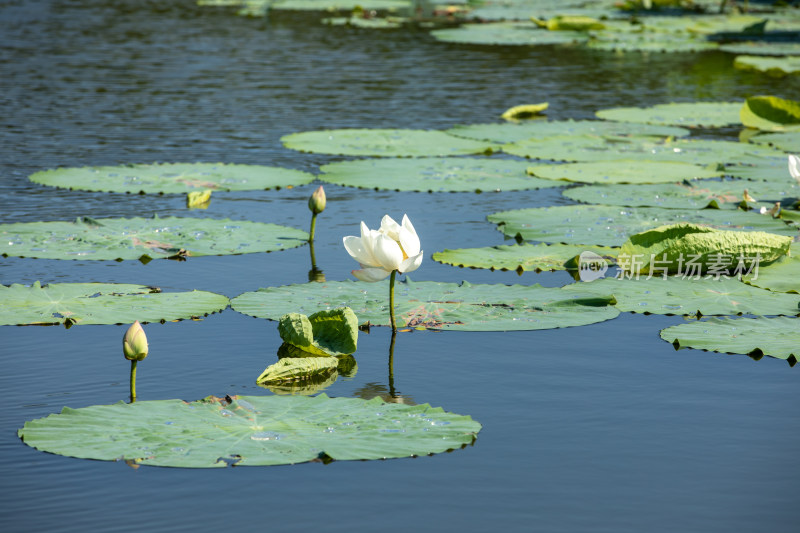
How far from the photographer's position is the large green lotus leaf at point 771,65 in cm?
1199

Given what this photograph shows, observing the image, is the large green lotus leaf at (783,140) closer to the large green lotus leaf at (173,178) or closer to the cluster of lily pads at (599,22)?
the large green lotus leaf at (173,178)

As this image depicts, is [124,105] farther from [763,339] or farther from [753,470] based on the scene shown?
[753,470]

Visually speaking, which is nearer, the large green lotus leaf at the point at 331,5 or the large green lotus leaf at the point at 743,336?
the large green lotus leaf at the point at 743,336

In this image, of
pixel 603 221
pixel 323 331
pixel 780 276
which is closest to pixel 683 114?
pixel 603 221

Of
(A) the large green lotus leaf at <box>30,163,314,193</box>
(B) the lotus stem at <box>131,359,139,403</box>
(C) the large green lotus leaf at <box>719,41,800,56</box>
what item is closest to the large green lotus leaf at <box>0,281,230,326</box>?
(B) the lotus stem at <box>131,359,139,403</box>

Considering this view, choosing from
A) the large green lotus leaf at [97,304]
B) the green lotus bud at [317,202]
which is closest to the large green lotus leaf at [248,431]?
the large green lotus leaf at [97,304]

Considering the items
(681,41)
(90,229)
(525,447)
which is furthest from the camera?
(681,41)

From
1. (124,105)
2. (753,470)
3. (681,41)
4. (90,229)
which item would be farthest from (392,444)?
(681,41)

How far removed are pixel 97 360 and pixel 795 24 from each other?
15833 millimetres

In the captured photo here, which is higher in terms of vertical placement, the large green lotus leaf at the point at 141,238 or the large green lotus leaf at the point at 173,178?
the large green lotus leaf at the point at 173,178

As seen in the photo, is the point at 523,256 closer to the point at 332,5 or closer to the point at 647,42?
the point at 647,42

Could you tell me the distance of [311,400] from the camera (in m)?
3.27

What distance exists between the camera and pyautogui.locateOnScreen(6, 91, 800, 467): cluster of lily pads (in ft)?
10.1

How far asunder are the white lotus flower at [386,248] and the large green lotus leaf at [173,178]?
8.83ft
